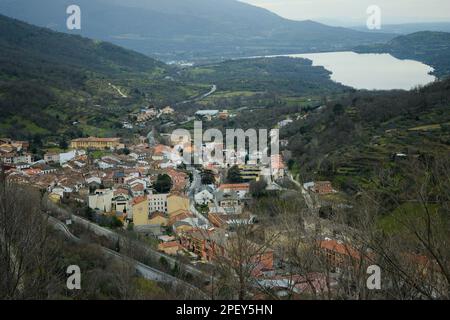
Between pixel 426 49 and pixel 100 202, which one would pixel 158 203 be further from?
pixel 426 49

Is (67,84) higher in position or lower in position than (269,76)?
lower

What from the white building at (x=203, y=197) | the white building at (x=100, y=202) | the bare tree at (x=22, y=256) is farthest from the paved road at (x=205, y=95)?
the bare tree at (x=22, y=256)

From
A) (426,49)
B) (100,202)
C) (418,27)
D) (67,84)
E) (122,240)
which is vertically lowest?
(100,202)

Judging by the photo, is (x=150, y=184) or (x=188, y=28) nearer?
(x=150, y=184)

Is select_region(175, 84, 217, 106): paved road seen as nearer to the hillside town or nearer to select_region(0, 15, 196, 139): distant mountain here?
select_region(0, 15, 196, 139): distant mountain

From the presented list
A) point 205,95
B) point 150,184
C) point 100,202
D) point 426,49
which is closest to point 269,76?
point 205,95

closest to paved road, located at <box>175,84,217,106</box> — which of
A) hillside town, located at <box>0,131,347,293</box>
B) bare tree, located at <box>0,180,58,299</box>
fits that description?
hillside town, located at <box>0,131,347,293</box>
